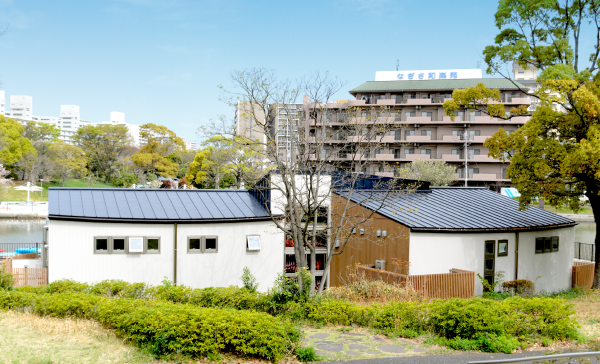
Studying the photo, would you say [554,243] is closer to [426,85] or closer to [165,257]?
[165,257]

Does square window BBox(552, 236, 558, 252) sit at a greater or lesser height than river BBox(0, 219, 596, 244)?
greater

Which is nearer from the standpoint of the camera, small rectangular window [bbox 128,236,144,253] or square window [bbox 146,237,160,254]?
small rectangular window [bbox 128,236,144,253]

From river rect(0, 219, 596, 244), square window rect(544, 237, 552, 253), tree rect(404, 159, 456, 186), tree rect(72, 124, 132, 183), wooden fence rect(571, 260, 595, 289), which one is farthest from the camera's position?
tree rect(72, 124, 132, 183)

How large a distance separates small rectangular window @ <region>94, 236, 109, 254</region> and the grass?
484 cm

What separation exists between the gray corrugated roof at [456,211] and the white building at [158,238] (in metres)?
3.89

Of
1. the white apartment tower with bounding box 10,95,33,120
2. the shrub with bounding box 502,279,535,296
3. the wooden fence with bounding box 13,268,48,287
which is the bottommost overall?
the shrub with bounding box 502,279,535,296

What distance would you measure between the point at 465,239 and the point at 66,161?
61073mm

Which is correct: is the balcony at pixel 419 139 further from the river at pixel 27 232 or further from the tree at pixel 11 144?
the tree at pixel 11 144

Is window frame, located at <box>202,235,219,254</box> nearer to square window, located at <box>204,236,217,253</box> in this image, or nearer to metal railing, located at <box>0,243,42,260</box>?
square window, located at <box>204,236,217,253</box>

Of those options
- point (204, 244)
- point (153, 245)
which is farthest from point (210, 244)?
point (153, 245)

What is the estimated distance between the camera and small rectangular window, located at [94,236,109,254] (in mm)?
13398

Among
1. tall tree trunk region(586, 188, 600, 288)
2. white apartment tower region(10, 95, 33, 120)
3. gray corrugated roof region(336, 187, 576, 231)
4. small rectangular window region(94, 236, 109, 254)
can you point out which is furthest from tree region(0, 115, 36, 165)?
white apartment tower region(10, 95, 33, 120)

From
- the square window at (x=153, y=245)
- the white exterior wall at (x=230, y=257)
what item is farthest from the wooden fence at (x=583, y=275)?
the square window at (x=153, y=245)

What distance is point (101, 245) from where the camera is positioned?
531 inches
